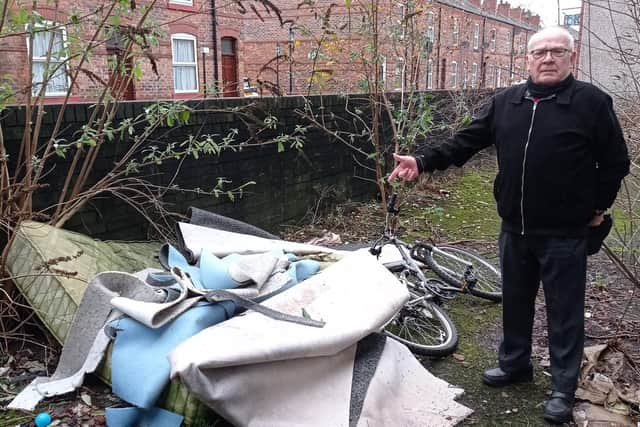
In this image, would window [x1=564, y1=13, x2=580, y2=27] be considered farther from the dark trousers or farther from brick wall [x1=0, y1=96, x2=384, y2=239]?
brick wall [x1=0, y1=96, x2=384, y2=239]

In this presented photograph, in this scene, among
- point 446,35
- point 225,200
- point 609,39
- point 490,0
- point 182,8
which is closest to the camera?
point 225,200

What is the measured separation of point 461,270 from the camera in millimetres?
4855

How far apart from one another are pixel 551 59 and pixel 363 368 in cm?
195

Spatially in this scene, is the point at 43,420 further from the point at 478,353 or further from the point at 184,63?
the point at 184,63

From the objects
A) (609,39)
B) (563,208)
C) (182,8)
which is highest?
(182,8)

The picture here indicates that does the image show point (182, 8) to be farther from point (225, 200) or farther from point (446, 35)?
point (225, 200)

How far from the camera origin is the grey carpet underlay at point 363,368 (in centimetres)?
283

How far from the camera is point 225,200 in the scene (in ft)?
20.1

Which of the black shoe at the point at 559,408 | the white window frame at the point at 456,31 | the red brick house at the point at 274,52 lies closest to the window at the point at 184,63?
the red brick house at the point at 274,52

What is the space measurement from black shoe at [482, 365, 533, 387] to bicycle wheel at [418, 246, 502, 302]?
1.22 m

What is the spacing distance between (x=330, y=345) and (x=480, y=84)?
964 centimetres

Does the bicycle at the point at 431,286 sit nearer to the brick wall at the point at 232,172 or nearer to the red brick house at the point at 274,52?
the red brick house at the point at 274,52

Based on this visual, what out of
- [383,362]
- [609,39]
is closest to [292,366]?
[383,362]

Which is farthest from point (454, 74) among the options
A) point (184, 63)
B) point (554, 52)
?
point (554, 52)
